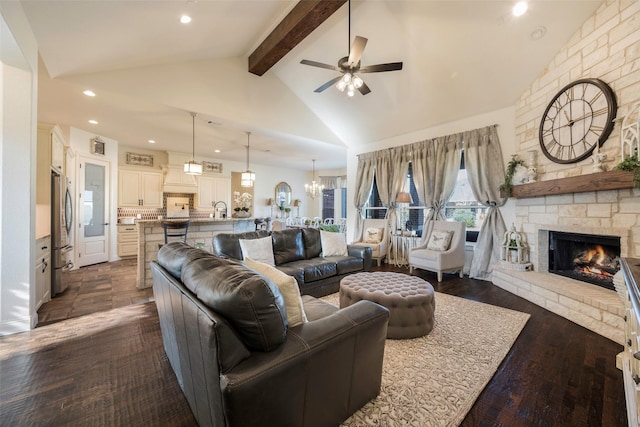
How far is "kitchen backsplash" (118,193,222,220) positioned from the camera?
6.72 m

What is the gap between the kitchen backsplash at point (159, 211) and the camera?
6.72m

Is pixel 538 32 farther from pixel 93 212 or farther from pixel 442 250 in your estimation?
pixel 93 212

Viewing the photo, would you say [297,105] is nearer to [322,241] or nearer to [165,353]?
[322,241]

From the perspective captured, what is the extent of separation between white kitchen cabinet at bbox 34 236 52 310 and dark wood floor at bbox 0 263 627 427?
1103 millimetres

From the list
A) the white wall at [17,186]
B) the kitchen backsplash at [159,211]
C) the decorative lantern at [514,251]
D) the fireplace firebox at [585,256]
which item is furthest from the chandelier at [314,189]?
the white wall at [17,186]

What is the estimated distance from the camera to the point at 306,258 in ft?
12.9

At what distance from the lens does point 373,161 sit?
6273mm

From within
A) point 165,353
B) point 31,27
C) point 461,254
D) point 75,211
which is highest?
point 31,27

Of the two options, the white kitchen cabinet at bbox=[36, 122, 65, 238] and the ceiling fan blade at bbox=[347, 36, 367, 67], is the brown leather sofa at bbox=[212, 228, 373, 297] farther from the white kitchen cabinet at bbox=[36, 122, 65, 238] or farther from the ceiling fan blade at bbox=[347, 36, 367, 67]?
the ceiling fan blade at bbox=[347, 36, 367, 67]

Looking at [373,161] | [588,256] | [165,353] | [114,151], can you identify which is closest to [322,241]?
[165,353]

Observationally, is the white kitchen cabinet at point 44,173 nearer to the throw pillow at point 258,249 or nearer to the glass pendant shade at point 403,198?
the throw pillow at point 258,249

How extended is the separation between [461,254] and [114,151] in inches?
311

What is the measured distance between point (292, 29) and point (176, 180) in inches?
211

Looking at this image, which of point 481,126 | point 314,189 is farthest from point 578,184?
point 314,189
